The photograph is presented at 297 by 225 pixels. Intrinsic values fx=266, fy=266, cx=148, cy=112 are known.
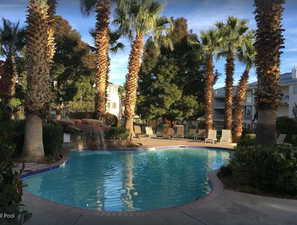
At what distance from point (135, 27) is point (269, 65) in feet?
46.4

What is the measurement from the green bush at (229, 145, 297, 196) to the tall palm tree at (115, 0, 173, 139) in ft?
43.9

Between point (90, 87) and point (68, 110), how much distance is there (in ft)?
14.3

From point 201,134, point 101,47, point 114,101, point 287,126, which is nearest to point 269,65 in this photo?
point 287,126

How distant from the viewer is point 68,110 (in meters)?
36.5

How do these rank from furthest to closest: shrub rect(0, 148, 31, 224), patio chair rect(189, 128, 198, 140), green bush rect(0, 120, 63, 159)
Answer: patio chair rect(189, 128, 198, 140) < green bush rect(0, 120, 63, 159) < shrub rect(0, 148, 31, 224)

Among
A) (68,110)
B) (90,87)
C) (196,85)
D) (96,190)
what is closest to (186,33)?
(196,85)

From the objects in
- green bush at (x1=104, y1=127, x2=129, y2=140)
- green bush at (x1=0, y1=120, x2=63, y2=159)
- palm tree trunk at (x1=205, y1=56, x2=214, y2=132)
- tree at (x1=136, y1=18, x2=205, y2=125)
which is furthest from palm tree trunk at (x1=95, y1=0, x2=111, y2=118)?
tree at (x1=136, y1=18, x2=205, y2=125)

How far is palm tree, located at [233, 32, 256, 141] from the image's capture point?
75.6 ft

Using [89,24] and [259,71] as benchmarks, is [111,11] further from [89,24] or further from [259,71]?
[259,71]

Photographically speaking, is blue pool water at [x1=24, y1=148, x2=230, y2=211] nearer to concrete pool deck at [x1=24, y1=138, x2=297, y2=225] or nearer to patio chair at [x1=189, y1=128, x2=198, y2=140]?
concrete pool deck at [x1=24, y1=138, x2=297, y2=225]

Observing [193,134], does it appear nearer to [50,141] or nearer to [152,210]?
[50,141]

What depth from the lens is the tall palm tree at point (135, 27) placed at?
20.0 m

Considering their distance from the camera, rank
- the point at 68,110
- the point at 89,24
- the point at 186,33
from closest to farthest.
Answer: the point at 89,24 → the point at 186,33 → the point at 68,110

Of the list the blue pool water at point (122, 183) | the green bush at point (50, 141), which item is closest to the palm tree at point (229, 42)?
the blue pool water at point (122, 183)
